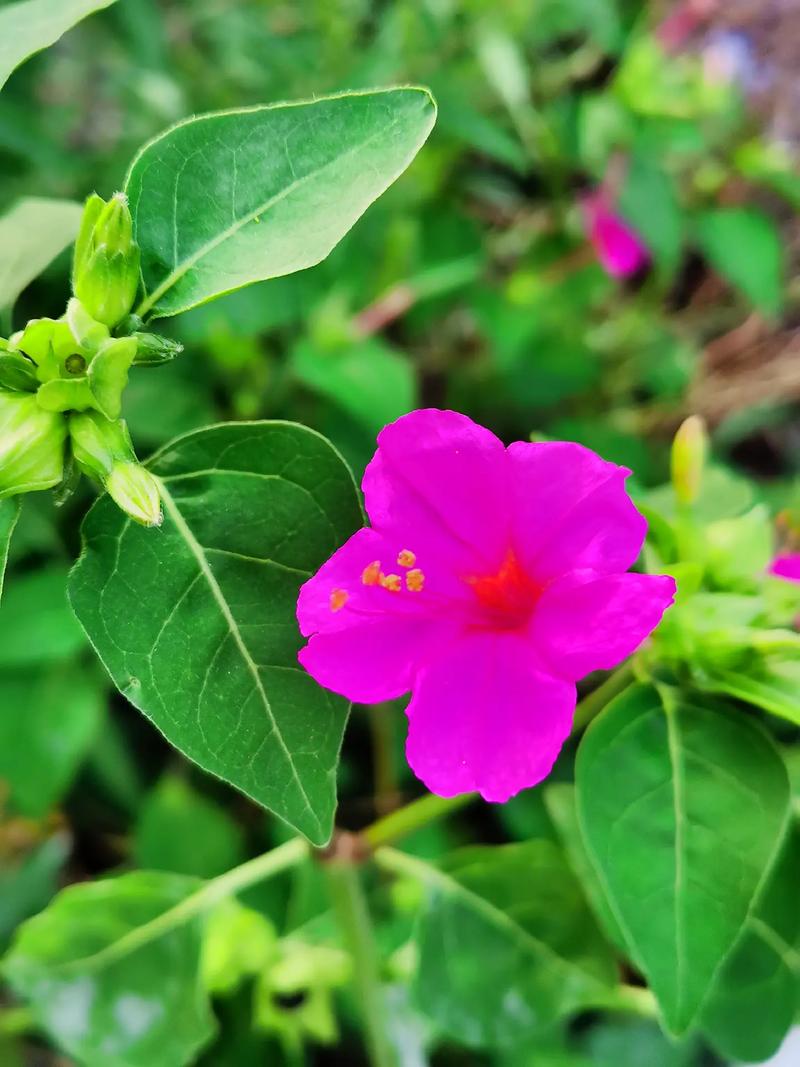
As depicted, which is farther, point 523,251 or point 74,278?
point 523,251

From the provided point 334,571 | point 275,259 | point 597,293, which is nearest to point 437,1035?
point 334,571

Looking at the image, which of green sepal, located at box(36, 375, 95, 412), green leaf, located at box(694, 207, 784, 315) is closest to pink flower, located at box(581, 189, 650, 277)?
green leaf, located at box(694, 207, 784, 315)

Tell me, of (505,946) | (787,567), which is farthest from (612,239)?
(505,946)

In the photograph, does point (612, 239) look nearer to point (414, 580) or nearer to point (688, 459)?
point (688, 459)

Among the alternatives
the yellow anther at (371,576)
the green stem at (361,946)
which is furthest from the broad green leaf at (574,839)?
the yellow anther at (371,576)

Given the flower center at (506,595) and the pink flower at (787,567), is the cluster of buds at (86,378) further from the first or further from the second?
the pink flower at (787,567)

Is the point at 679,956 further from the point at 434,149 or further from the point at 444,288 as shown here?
the point at 434,149

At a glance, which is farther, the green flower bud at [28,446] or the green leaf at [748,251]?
the green leaf at [748,251]
